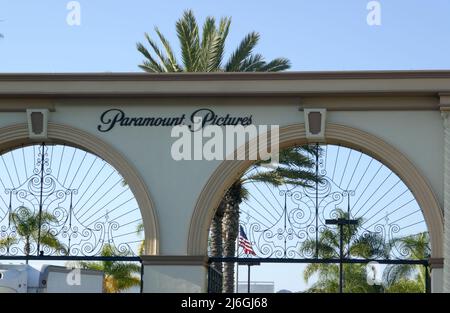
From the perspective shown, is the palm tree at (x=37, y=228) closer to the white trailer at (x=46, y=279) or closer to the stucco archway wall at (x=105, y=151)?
the white trailer at (x=46, y=279)

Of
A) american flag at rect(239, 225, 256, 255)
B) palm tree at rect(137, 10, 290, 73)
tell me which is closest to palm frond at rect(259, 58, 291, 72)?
palm tree at rect(137, 10, 290, 73)

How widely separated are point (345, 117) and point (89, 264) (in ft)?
76.5

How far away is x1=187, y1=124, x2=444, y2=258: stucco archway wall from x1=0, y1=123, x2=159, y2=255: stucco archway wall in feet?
2.53

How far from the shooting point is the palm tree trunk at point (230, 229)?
88.3 feet

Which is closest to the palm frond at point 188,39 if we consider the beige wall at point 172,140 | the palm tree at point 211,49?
the palm tree at point 211,49

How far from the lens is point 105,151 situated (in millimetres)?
18141

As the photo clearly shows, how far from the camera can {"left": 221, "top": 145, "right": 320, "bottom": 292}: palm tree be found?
26.0 metres

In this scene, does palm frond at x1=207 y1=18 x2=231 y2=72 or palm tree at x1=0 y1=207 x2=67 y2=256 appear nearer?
palm tree at x1=0 y1=207 x2=67 y2=256

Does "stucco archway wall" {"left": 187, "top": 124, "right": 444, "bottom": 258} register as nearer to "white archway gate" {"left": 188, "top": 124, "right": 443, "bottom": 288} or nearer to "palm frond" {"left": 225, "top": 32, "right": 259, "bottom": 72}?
"white archway gate" {"left": 188, "top": 124, "right": 443, "bottom": 288}

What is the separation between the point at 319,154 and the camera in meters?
18.8
